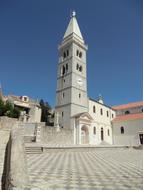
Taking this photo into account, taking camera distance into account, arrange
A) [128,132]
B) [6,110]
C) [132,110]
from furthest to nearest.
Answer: [132,110]
[128,132]
[6,110]

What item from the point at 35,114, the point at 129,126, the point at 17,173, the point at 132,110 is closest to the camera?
the point at 17,173

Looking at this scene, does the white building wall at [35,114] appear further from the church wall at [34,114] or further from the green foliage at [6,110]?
the green foliage at [6,110]

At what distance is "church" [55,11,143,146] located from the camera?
2938 centimetres

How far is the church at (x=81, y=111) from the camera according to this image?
29375 millimetres

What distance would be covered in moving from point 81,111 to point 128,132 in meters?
12.1

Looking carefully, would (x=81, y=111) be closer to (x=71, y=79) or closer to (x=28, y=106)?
(x=71, y=79)

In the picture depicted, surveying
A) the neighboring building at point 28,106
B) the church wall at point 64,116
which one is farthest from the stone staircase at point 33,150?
Result: the neighboring building at point 28,106

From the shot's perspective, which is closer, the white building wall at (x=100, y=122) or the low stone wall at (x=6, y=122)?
the low stone wall at (x=6, y=122)

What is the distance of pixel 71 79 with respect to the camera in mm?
30812

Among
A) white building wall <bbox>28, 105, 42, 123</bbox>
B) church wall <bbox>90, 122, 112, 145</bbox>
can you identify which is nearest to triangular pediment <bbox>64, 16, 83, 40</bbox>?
white building wall <bbox>28, 105, 42, 123</bbox>

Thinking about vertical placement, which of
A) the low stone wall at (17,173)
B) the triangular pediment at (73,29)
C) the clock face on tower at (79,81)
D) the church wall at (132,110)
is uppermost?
the triangular pediment at (73,29)

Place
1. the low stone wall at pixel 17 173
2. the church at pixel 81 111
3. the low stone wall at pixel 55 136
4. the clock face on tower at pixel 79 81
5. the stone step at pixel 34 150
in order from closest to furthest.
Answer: the low stone wall at pixel 17 173 < the stone step at pixel 34 150 < the low stone wall at pixel 55 136 < the church at pixel 81 111 < the clock face on tower at pixel 79 81

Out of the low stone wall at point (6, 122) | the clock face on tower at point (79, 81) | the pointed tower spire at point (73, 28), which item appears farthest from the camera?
the pointed tower spire at point (73, 28)

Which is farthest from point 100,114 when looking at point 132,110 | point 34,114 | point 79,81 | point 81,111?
point 34,114
